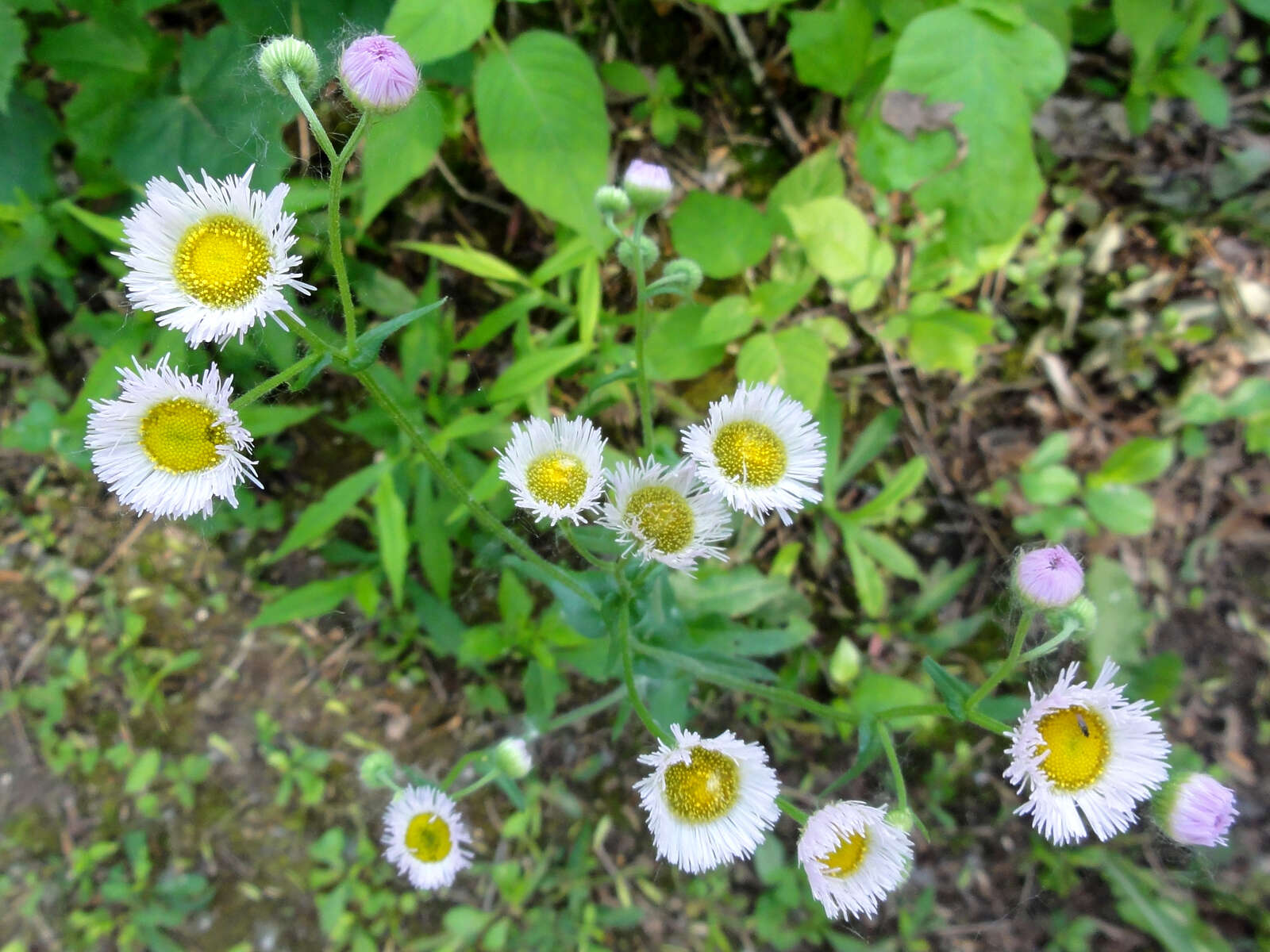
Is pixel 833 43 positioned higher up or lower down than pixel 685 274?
higher up

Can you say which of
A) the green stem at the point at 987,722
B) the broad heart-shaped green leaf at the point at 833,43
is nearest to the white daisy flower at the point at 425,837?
the green stem at the point at 987,722

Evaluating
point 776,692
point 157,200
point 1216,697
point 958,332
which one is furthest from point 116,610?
point 1216,697

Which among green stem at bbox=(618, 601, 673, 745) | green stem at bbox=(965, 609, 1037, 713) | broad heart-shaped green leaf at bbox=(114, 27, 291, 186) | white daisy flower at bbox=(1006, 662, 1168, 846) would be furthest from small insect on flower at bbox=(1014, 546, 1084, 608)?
broad heart-shaped green leaf at bbox=(114, 27, 291, 186)

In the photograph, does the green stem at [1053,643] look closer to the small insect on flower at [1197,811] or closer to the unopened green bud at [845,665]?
the small insect on flower at [1197,811]

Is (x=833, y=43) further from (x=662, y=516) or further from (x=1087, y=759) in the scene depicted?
(x=1087, y=759)

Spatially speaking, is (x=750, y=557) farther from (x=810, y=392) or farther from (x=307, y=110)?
(x=307, y=110)

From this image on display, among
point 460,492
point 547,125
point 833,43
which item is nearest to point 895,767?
point 460,492

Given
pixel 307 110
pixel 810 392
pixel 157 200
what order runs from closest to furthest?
pixel 307 110 → pixel 157 200 → pixel 810 392
